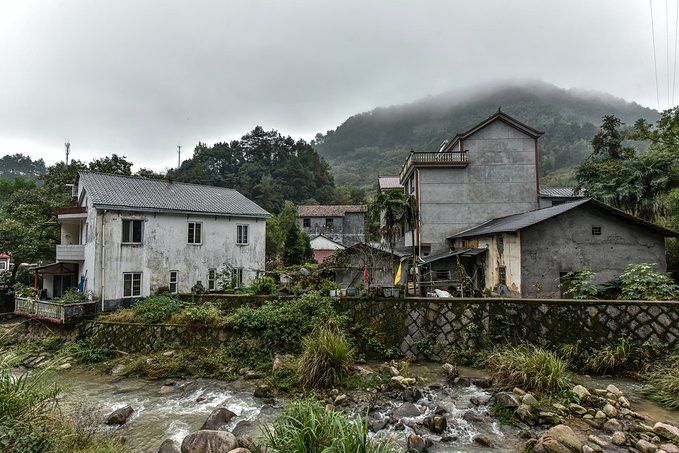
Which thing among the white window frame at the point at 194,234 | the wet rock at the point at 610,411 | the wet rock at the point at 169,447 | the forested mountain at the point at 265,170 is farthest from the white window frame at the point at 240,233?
the forested mountain at the point at 265,170

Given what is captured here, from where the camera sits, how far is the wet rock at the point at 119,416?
836cm

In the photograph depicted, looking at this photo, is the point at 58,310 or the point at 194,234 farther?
the point at 194,234

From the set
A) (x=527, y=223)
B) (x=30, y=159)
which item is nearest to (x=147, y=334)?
(x=527, y=223)

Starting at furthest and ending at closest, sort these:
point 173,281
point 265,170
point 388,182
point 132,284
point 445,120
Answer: point 445,120, point 265,170, point 388,182, point 173,281, point 132,284

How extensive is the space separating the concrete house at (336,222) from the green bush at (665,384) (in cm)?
3580

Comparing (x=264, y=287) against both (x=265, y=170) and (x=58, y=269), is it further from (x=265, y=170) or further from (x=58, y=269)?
(x=265, y=170)

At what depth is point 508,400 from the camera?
7.82 meters

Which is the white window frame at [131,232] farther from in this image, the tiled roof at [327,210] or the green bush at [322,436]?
the tiled roof at [327,210]

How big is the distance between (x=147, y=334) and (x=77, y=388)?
3108mm

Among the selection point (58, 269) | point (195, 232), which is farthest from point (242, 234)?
point (58, 269)

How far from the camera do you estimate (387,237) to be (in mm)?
14852

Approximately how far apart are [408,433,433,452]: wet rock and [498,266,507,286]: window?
11996mm

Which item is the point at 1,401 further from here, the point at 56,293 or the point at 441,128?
the point at 441,128

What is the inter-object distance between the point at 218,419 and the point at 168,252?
14209mm
